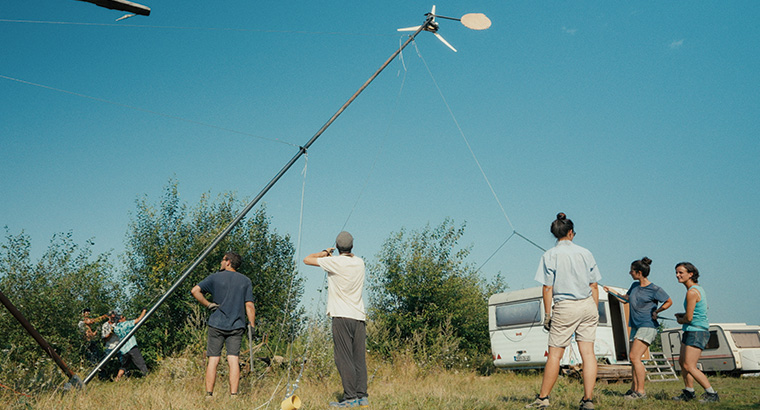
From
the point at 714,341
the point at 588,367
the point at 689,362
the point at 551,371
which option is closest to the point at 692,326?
the point at 689,362

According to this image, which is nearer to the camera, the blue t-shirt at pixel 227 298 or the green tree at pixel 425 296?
the blue t-shirt at pixel 227 298

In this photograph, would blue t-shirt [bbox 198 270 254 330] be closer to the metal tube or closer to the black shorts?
the black shorts

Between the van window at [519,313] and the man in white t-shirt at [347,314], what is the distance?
981 cm

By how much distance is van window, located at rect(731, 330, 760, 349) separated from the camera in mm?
16597

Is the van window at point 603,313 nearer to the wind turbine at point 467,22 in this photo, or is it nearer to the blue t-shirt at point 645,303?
the blue t-shirt at point 645,303

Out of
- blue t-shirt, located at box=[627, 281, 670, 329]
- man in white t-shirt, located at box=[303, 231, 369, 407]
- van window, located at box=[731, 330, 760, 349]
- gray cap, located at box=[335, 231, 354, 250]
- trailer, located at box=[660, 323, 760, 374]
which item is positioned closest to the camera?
man in white t-shirt, located at box=[303, 231, 369, 407]

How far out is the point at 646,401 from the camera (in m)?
5.94

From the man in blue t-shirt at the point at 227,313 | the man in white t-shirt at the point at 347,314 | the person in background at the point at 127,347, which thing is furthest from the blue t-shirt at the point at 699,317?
the person in background at the point at 127,347

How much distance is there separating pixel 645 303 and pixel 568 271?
234 cm

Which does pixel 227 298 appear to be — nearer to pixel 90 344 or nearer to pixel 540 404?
pixel 540 404

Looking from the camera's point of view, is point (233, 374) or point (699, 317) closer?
point (233, 374)

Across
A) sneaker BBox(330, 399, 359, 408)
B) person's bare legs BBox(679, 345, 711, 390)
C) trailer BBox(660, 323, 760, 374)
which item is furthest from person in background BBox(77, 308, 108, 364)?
trailer BBox(660, 323, 760, 374)

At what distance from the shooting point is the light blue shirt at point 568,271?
5.18 metres

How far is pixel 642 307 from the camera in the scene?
680 cm
